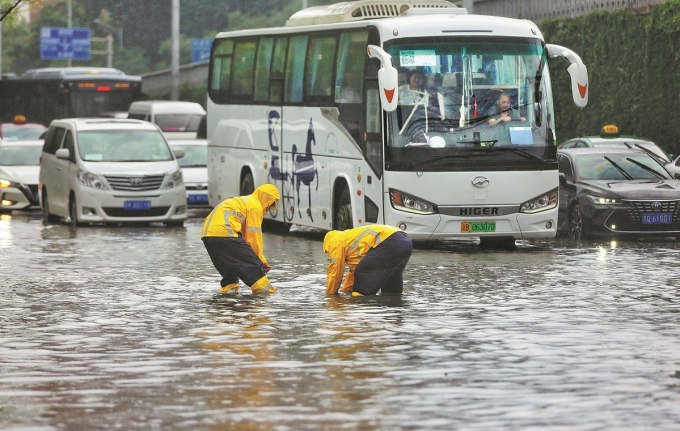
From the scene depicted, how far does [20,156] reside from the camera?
99.2ft

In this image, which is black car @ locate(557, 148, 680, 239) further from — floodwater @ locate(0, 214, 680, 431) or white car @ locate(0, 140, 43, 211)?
white car @ locate(0, 140, 43, 211)

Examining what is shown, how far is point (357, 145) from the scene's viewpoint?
20.4 meters

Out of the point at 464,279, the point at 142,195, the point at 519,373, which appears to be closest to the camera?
the point at 519,373

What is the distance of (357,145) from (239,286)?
5394 millimetres

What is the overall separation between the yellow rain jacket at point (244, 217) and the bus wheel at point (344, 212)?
603cm

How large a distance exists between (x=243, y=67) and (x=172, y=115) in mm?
14775

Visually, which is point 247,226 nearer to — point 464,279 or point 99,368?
point 464,279

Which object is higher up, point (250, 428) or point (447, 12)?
point (447, 12)

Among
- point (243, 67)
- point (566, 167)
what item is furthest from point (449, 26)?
point (243, 67)

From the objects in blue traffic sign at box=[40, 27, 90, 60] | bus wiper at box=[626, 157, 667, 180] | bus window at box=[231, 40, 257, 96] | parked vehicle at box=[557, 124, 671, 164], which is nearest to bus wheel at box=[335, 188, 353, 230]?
bus window at box=[231, 40, 257, 96]

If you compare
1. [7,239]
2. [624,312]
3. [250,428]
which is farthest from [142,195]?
[250,428]

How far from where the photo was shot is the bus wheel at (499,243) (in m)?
20.8

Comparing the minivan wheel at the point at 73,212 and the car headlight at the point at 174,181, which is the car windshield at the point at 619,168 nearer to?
the car headlight at the point at 174,181

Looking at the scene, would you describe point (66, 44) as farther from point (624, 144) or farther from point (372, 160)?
point (372, 160)
